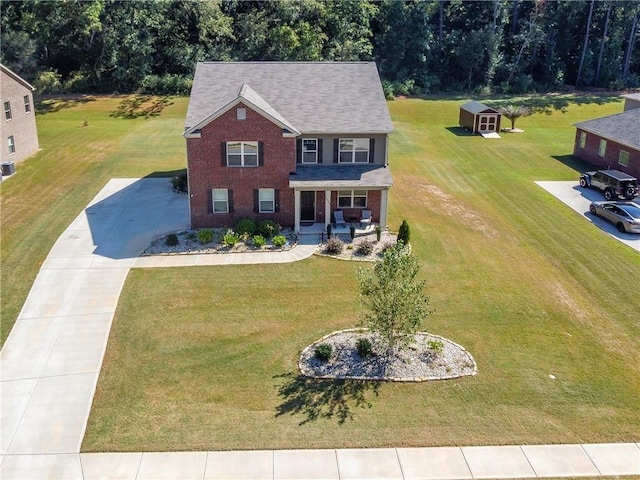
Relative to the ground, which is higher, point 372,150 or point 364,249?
point 372,150

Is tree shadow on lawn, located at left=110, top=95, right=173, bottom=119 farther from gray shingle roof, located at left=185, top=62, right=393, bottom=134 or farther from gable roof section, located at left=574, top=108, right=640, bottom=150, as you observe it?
gable roof section, located at left=574, top=108, right=640, bottom=150

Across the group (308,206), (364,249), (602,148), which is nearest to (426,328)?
(364,249)

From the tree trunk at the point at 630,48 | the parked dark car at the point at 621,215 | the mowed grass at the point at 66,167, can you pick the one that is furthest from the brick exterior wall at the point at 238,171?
the tree trunk at the point at 630,48

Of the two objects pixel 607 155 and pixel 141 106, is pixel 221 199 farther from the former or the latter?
pixel 141 106

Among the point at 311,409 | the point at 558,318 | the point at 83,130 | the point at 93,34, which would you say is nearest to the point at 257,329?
the point at 311,409

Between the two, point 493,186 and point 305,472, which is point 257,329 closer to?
point 305,472

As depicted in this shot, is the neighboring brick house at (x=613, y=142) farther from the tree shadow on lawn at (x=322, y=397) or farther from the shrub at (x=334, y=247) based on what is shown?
the tree shadow on lawn at (x=322, y=397)
